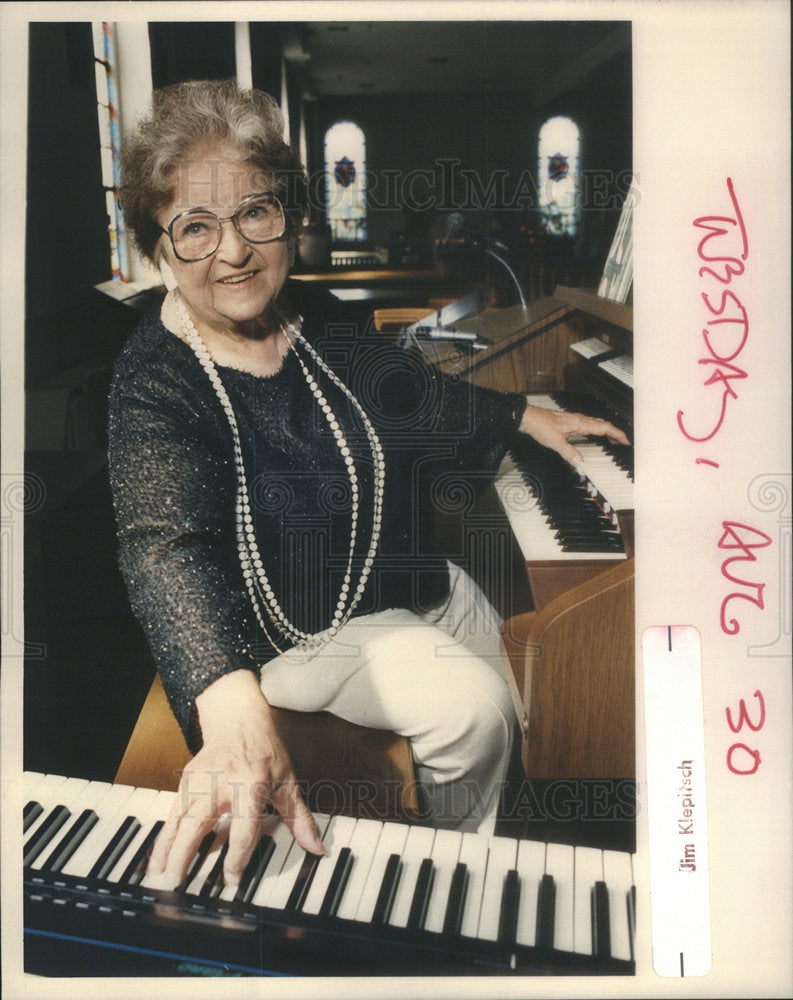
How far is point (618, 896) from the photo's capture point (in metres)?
1.61

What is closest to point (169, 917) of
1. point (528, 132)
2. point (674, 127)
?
point (528, 132)

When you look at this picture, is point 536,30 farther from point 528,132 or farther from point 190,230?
point 190,230

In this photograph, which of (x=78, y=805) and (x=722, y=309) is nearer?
(x=78, y=805)

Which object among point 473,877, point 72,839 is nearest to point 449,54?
point 473,877

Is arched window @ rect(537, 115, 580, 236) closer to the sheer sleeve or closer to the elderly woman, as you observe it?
the elderly woman

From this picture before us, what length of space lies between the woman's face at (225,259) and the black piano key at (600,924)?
1220mm

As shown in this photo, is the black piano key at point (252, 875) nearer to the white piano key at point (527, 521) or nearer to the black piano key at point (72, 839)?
the black piano key at point (72, 839)

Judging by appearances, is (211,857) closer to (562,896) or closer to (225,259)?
(562,896)

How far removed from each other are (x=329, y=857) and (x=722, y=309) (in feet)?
4.28

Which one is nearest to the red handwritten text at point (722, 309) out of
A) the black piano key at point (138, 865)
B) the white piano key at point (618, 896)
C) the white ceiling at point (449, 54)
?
the white ceiling at point (449, 54)

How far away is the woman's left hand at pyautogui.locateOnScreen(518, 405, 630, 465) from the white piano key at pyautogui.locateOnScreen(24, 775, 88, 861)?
3.60ft

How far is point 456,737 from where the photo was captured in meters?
1.63

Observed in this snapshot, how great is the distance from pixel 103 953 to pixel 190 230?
1375 millimetres

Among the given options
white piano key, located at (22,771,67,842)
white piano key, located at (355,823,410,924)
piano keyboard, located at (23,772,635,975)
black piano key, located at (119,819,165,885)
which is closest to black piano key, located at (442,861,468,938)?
piano keyboard, located at (23,772,635,975)
